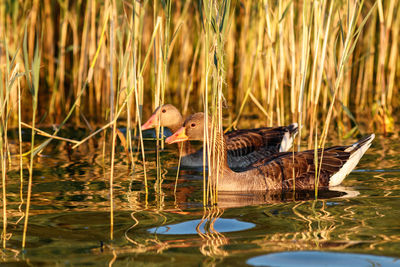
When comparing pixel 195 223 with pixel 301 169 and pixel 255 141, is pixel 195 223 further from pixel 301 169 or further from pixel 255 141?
pixel 255 141

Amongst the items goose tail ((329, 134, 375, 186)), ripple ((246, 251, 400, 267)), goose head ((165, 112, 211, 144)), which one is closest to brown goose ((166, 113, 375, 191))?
goose tail ((329, 134, 375, 186))

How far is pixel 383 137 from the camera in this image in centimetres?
982

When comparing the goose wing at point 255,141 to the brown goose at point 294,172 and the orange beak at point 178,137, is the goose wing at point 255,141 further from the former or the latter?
the brown goose at point 294,172

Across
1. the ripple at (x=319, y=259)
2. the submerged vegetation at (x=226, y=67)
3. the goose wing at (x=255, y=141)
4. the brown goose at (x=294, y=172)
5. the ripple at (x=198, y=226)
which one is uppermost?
the submerged vegetation at (x=226, y=67)

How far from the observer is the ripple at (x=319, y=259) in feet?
14.6

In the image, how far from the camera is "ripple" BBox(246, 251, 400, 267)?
4.45m

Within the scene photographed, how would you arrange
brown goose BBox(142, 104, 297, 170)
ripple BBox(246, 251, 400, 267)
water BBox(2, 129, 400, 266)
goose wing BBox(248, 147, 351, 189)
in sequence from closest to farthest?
ripple BBox(246, 251, 400, 267), water BBox(2, 129, 400, 266), goose wing BBox(248, 147, 351, 189), brown goose BBox(142, 104, 297, 170)

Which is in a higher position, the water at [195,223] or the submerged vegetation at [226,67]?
the submerged vegetation at [226,67]

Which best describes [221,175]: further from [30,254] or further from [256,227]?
[30,254]

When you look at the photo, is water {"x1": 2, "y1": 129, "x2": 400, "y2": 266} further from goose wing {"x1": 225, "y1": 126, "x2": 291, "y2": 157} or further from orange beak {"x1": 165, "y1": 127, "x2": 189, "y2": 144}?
goose wing {"x1": 225, "y1": 126, "x2": 291, "y2": 157}

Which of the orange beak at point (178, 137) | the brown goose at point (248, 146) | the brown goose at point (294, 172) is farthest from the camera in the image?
the brown goose at point (248, 146)

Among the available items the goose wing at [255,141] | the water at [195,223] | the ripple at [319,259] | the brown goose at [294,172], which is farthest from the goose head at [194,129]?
the ripple at [319,259]

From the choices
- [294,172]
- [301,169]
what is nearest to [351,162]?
[301,169]

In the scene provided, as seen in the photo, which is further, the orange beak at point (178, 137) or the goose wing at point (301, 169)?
the orange beak at point (178, 137)
